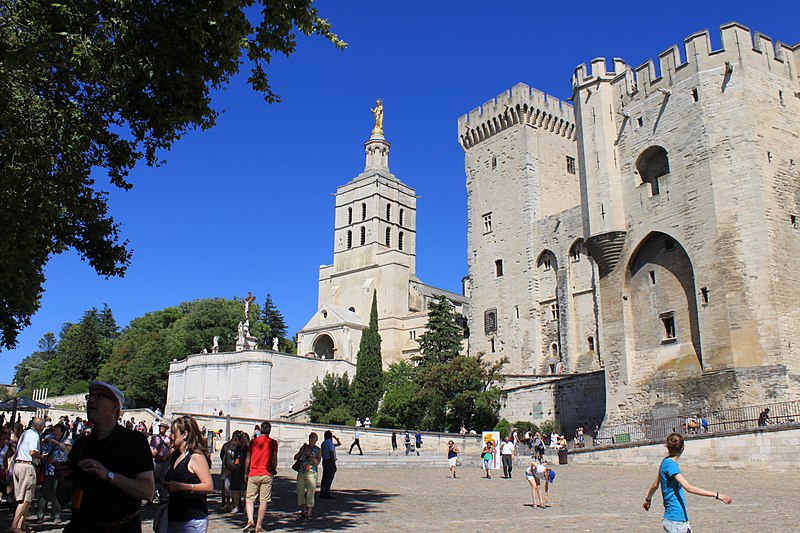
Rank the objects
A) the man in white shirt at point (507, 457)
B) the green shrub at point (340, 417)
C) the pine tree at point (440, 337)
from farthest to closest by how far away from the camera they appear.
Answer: the pine tree at point (440, 337), the green shrub at point (340, 417), the man in white shirt at point (507, 457)

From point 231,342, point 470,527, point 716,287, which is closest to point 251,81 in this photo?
point 470,527

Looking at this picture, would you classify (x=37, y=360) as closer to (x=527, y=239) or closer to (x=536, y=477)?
(x=527, y=239)

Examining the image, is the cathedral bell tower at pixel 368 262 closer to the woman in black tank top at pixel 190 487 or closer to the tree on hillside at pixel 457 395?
the tree on hillside at pixel 457 395

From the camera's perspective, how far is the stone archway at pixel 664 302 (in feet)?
92.9

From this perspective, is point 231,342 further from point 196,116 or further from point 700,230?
point 196,116

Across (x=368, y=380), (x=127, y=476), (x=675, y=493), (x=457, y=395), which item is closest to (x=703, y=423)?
(x=457, y=395)

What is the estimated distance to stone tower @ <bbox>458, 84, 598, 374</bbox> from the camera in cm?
4278

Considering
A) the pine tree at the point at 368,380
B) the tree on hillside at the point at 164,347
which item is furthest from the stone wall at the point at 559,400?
the tree on hillside at the point at 164,347

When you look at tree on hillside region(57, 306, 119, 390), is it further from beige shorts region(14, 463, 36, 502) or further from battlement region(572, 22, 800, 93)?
beige shorts region(14, 463, 36, 502)

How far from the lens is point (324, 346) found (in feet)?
209

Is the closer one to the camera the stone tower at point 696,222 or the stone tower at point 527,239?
the stone tower at point 696,222

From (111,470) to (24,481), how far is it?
6.48 metres

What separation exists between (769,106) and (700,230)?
582 centimetres

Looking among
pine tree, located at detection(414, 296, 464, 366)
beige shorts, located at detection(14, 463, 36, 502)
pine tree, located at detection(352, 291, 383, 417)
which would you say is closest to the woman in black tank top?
beige shorts, located at detection(14, 463, 36, 502)
